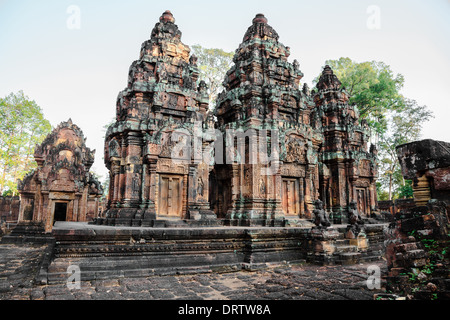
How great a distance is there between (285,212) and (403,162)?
21.3ft

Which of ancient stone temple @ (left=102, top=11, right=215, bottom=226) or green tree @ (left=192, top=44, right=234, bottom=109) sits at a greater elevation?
green tree @ (left=192, top=44, right=234, bottom=109)

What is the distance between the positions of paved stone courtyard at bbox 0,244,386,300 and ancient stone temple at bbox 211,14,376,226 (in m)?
3.81

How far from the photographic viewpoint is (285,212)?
37.6ft

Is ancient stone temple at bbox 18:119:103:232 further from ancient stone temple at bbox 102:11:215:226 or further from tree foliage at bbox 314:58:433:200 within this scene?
tree foliage at bbox 314:58:433:200

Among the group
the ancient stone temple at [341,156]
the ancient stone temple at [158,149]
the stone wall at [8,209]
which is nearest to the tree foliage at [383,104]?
the ancient stone temple at [341,156]

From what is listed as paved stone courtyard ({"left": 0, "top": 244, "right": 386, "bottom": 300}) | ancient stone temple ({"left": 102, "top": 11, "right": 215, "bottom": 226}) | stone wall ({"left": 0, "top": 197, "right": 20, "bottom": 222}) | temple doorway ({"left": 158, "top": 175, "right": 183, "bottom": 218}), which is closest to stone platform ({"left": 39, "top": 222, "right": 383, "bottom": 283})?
paved stone courtyard ({"left": 0, "top": 244, "right": 386, "bottom": 300})

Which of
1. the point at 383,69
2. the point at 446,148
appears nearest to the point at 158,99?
the point at 446,148

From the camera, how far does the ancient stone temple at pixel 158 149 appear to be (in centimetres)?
909

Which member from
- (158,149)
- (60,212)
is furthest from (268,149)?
(60,212)

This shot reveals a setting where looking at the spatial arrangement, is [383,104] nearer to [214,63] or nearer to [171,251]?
[214,63]

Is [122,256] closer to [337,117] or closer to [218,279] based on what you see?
[218,279]

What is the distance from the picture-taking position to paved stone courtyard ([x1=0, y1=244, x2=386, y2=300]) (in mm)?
4723

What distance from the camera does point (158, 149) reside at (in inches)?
361
